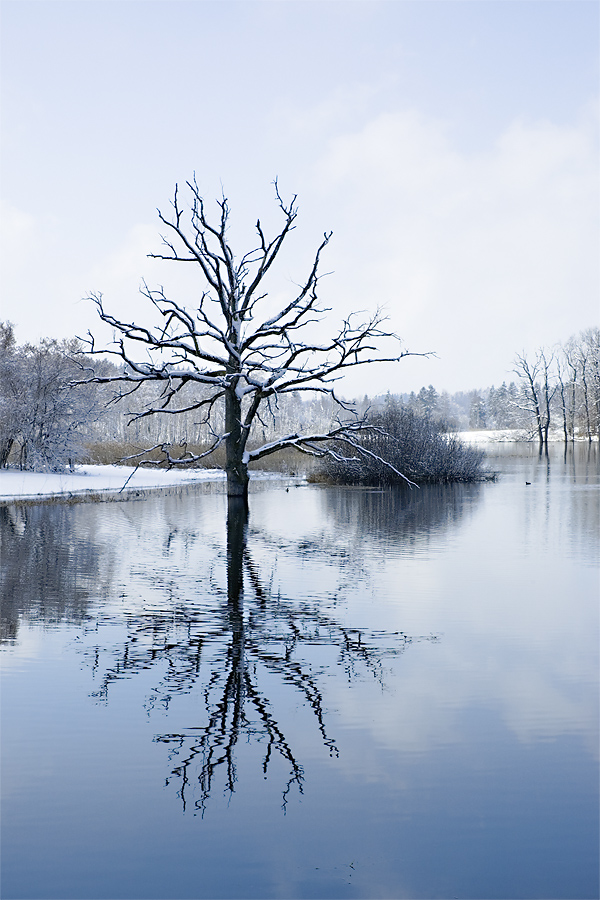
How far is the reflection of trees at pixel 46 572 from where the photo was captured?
10.3 meters

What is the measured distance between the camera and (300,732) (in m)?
6.00

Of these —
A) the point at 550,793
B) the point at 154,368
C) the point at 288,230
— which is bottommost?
the point at 550,793

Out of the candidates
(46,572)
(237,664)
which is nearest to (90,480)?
(46,572)

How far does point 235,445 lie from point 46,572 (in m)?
14.0

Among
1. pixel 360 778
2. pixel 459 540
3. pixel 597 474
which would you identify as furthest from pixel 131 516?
pixel 597 474

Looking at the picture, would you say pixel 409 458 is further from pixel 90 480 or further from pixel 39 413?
pixel 39 413

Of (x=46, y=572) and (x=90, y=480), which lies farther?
(x=90, y=480)

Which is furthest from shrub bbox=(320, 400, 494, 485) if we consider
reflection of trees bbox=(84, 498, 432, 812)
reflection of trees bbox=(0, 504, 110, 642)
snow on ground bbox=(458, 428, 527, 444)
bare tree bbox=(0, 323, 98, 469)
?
snow on ground bbox=(458, 428, 527, 444)

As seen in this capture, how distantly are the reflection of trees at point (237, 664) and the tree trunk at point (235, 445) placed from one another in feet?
49.5

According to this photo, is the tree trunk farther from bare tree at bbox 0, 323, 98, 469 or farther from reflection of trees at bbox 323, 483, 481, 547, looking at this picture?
bare tree at bbox 0, 323, 98, 469

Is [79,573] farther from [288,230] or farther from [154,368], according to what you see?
[288,230]

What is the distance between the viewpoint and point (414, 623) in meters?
9.70

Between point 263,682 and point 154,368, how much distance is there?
1957 centimetres

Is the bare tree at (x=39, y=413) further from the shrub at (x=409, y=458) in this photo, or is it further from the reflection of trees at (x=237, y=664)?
the reflection of trees at (x=237, y=664)
